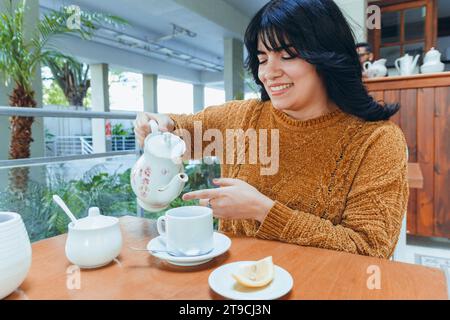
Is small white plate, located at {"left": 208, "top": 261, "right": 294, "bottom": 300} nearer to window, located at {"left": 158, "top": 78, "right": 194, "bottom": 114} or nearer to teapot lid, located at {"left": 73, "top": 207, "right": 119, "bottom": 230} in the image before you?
teapot lid, located at {"left": 73, "top": 207, "right": 119, "bottom": 230}

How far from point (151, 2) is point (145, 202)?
200 inches

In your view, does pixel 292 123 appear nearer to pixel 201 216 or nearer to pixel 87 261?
pixel 201 216

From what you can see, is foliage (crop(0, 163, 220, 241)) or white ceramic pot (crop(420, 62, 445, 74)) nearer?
foliage (crop(0, 163, 220, 241))

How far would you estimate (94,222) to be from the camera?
0.73m

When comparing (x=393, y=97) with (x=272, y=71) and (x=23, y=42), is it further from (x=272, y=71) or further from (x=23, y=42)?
(x=23, y=42)

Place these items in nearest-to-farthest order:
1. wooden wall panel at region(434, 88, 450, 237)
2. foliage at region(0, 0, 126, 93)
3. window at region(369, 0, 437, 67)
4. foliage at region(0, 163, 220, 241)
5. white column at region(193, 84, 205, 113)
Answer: foliage at region(0, 163, 220, 241), wooden wall panel at region(434, 88, 450, 237), foliage at region(0, 0, 126, 93), window at region(369, 0, 437, 67), white column at region(193, 84, 205, 113)

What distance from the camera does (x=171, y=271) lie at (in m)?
0.68

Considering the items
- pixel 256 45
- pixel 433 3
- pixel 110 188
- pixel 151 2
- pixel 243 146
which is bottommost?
pixel 110 188

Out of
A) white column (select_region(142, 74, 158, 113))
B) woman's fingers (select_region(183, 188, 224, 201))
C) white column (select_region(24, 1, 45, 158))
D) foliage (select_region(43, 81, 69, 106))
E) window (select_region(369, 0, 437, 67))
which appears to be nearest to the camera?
woman's fingers (select_region(183, 188, 224, 201))

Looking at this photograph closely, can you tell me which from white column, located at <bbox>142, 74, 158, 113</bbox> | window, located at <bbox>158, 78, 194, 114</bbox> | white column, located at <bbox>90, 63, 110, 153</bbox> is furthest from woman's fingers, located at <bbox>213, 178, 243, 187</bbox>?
window, located at <bbox>158, 78, 194, 114</bbox>

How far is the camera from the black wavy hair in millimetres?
959

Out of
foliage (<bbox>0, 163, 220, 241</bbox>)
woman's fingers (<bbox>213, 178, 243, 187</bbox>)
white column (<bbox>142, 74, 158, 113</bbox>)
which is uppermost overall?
white column (<bbox>142, 74, 158, 113</bbox>)

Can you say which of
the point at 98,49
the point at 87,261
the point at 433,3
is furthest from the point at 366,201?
the point at 98,49

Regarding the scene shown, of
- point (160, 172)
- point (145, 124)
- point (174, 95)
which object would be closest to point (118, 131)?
point (174, 95)
